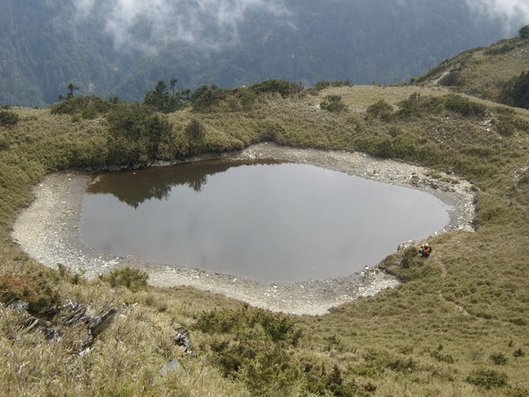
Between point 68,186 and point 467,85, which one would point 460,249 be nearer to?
point 68,186

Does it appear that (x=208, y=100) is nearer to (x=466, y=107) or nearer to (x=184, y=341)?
(x=466, y=107)

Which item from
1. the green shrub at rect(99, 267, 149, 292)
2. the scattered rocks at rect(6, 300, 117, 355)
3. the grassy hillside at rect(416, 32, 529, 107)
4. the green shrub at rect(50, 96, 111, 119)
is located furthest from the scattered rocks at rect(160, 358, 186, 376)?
the grassy hillside at rect(416, 32, 529, 107)

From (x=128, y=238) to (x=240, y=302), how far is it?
450 inches

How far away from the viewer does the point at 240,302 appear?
974 inches

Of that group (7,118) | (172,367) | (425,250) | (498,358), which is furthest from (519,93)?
(172,367)

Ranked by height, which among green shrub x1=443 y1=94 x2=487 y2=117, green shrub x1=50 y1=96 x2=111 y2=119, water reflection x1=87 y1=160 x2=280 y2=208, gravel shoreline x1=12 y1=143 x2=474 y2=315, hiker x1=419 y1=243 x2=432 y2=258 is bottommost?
water reflection x1=87 y1=160 x2=280 y2=208

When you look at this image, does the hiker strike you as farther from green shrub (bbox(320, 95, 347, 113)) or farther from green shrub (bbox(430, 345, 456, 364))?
green shrub (bbox(320, 95, 347, 113))

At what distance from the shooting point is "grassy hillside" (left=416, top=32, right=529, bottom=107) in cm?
6825

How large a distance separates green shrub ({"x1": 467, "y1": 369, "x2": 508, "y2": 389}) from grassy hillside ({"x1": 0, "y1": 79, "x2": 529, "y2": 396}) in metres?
0.05

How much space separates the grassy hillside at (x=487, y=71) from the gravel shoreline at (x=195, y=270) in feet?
98.9

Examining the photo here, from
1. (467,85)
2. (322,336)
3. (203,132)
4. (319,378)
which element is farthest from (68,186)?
(467,85)

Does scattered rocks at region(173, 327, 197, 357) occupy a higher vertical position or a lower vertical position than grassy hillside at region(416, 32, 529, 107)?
higher

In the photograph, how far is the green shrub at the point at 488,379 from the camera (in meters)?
14.2

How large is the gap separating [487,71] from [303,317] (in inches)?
2514
